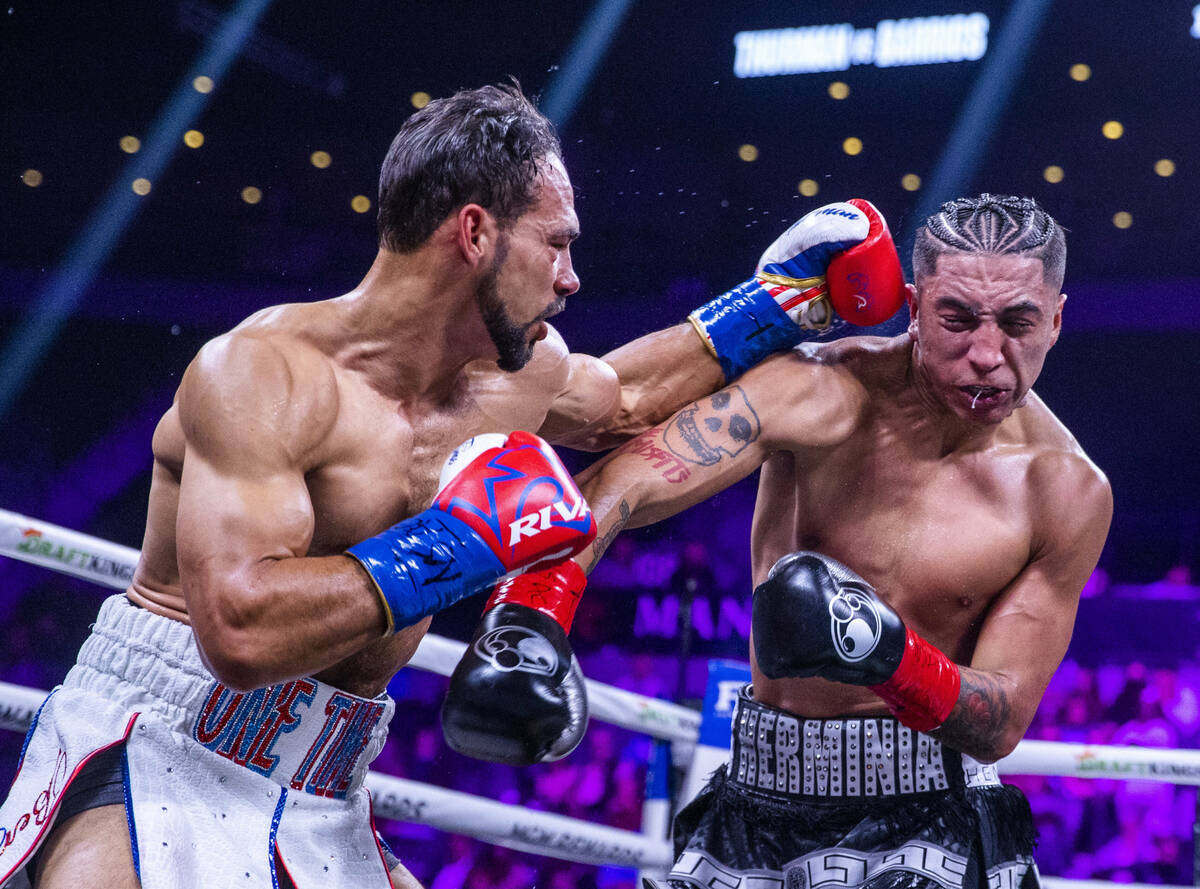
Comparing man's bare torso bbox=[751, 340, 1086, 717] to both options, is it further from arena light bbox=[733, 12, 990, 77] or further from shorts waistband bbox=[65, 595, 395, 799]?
arena light bbox=[733, 12, 990, 77]

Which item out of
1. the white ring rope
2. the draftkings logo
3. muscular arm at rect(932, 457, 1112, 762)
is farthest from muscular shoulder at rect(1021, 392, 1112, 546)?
the draftkings logo

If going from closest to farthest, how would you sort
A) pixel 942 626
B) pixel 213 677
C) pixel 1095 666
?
pixel 213 677 → pixel 942 626 → pixel 1095 666

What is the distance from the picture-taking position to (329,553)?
156 centimetres

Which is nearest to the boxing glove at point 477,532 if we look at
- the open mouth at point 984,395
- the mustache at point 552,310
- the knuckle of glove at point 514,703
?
the knuckle of glove at point 514,703

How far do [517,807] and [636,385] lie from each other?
3.41ft

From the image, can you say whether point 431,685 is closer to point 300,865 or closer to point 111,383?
point 111,383

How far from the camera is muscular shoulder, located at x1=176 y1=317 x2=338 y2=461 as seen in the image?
1.41 metres

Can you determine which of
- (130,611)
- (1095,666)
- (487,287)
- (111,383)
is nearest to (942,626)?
(487,287)

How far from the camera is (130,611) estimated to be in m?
1.57

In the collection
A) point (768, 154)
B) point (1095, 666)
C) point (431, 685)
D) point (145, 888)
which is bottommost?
point (431, 685)

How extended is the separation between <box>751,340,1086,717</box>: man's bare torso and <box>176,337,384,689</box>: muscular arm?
896mm

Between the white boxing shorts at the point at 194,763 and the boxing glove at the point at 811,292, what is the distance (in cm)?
90

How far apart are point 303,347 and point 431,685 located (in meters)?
4.68

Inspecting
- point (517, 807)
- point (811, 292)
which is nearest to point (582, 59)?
point (811, 292)
